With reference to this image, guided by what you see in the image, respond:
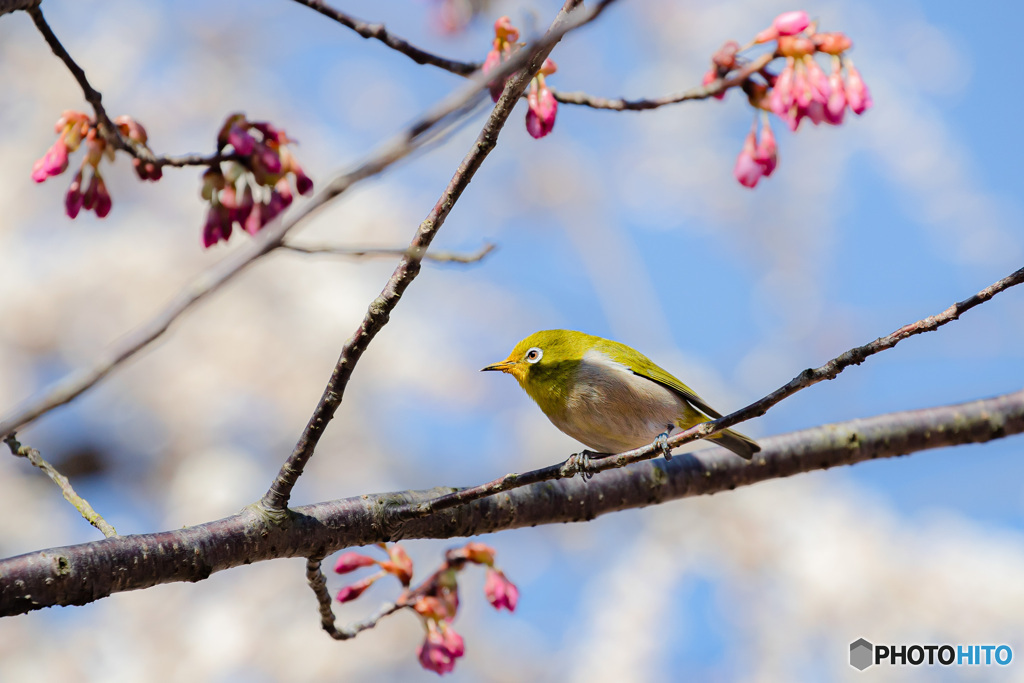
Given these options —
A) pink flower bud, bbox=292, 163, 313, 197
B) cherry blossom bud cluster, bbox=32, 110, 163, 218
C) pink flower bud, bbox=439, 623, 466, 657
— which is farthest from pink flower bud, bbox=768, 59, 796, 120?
pink flower bud, bbox=439, 623, 466, 657

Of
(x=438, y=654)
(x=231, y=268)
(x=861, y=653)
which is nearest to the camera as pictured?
(x=231, y=268)

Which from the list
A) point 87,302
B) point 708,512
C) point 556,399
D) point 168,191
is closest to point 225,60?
point 168,191

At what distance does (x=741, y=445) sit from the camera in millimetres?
3248

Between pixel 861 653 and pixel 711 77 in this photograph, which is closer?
pixel 711 77

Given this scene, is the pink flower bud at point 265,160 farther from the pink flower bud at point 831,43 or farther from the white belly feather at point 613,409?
the pink flower bud at point 831,43

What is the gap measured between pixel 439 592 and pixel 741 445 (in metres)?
1.20

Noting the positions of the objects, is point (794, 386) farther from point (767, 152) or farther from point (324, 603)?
point (324, 603)

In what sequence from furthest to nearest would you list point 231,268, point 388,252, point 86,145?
point 86,145 → point 388,252 → point 231,268

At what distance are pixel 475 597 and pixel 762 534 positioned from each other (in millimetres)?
2815

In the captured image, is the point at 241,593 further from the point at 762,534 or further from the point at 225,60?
the point at 225,60

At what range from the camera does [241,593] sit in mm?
7254

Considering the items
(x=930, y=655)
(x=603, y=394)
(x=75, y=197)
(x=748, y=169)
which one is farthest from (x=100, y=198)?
(x=930, y=655)

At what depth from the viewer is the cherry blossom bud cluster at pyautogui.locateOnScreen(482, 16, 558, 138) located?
241 centimetres

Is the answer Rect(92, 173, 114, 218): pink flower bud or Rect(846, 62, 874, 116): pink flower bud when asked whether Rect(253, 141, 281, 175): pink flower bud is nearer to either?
Rect(92, 173, 114, 218): pink flower bud
